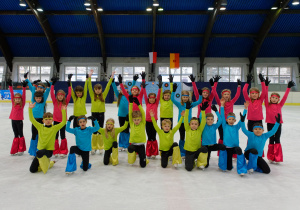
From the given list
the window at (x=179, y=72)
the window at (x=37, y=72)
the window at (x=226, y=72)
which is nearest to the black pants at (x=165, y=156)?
the window at (x=179, y=72)

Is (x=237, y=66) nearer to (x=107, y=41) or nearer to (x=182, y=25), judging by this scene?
(x=182, y=25)

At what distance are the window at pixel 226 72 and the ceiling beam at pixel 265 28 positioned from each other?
53.5 inches

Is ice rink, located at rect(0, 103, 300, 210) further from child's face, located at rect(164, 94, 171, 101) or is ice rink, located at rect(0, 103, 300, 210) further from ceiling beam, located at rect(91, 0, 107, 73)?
ceiling beam, located at rect(91, 0, 107, 73)

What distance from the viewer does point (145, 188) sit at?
3154 millimetres

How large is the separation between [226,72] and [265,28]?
5.83 m

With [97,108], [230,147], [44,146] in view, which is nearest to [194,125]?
[230,147]

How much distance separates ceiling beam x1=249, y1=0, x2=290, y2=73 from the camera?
56.0ft

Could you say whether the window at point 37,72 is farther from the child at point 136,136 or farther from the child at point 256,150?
the child at point 256,150

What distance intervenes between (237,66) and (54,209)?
23.8m

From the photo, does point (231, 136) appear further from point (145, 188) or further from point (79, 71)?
point (79, 71)

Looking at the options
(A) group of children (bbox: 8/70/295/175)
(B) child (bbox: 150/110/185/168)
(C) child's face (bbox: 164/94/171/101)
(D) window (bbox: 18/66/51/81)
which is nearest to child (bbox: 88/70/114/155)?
(A) group of children (bbox: 8/70/295/175)

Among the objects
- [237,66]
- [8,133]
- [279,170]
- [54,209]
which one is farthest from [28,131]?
[237,66]

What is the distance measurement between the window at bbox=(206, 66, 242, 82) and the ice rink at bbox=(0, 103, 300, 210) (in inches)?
798

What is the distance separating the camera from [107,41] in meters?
21.6
